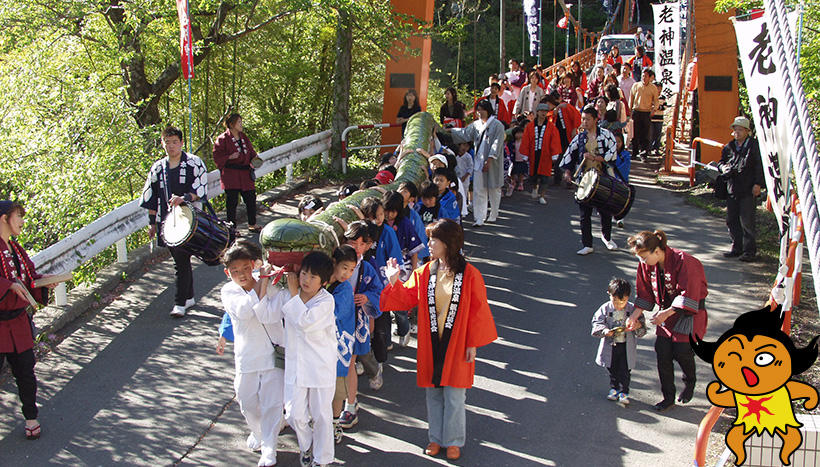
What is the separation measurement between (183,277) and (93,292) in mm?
1115

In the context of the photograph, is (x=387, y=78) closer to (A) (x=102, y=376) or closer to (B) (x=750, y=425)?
(A) (x=102, y=376)

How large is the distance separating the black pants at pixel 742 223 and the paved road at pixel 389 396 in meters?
0.43

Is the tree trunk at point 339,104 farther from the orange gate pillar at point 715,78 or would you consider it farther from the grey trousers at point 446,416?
the grey trousers at point 446,416

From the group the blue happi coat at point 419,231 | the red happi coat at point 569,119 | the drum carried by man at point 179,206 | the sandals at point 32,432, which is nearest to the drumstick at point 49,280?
the sandals at point 32,432

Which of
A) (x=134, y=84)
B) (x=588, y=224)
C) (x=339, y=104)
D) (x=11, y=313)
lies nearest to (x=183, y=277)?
(x=11, y=313)

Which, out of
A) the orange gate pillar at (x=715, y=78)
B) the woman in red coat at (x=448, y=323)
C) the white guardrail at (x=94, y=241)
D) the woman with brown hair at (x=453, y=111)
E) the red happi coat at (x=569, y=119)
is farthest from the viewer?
the orange gate pillar at (x=715, y=78)

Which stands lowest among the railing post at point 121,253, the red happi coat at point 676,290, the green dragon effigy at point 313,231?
the railing post at point 121,253

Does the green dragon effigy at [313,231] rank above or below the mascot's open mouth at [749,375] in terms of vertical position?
above

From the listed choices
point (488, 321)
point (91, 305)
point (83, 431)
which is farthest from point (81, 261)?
point (488, 321)

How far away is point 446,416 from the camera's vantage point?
18.5 feet

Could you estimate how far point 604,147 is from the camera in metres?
10.3

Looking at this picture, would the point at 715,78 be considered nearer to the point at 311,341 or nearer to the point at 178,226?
the point at 178,226

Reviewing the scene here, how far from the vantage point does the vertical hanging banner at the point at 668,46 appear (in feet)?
58.5

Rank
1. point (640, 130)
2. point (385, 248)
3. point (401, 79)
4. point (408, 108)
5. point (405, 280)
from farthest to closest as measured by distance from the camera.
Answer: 1. point (640, 130)
2. point (401, 79)
3. point (408, 108)
4. point (405, 280)
5. point (385, 248)
